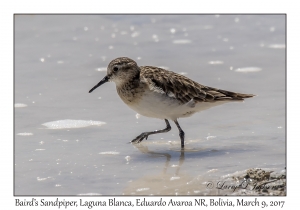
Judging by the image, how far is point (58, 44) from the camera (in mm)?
15016

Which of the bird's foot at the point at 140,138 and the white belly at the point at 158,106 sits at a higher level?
the white belly at the point at 158,106

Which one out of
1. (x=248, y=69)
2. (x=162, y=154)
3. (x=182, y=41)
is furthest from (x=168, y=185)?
(x=182, y=41)

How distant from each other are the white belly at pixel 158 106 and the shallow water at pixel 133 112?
1.72 feet

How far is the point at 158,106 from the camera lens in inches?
372

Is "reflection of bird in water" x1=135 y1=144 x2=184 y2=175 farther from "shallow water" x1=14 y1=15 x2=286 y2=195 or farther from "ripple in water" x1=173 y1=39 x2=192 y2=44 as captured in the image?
"ripple in water" x1=173 y1=39 x2=192 y2=44

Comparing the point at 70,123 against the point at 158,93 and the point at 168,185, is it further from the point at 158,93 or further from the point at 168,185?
the point at 168,185

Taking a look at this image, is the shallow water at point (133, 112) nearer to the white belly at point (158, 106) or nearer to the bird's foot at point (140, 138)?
the bird's foot at point (140, 138)

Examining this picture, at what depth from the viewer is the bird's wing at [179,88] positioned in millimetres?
9609

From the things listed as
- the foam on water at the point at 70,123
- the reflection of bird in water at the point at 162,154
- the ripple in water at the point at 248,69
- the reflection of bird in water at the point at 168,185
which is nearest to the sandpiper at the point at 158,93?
the reflection of bird in water at the point at 162,154

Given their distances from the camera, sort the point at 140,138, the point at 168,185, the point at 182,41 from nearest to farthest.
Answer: the point at 168,185
the point at 140,138
the point at 182,41

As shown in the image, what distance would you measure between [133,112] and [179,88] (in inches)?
63.7

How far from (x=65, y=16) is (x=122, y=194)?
10241 mm

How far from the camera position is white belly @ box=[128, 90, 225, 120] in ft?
30.9
